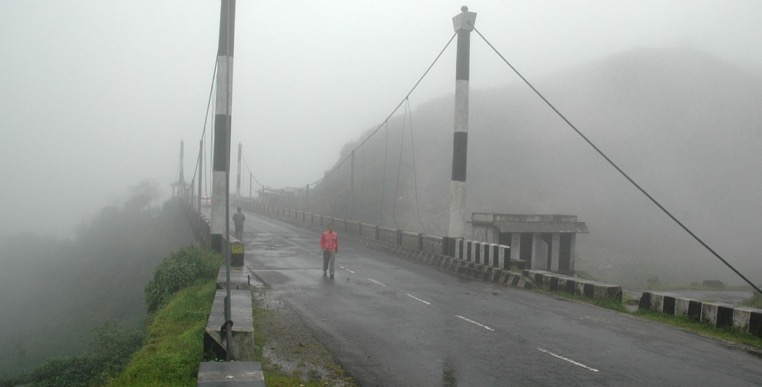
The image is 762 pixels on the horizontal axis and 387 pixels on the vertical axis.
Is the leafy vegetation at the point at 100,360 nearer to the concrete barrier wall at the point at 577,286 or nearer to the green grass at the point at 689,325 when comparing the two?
the concrete barrier wall at the point at 577,286

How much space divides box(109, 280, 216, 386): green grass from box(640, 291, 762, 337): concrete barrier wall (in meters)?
9.94

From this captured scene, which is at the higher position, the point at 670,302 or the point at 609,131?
the point at 609,131

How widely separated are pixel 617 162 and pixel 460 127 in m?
72.0

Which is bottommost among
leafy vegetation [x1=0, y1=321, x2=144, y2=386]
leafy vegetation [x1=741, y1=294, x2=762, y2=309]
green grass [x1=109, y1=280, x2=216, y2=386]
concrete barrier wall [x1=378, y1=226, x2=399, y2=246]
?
leafy vegetation [x1=0, y1=321, x2=144, y2=386]

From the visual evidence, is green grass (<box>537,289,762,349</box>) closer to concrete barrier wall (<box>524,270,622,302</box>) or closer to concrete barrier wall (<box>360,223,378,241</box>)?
concrete barrier wall (<box>524,270,622,302</box>)

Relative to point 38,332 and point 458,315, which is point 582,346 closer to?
point 458,315

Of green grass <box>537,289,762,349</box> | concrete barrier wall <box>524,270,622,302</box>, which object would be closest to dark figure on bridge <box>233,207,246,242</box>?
Answer: concrete barrier wall <box>524,270,622,302</box>

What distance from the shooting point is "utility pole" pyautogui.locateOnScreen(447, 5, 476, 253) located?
23.1 m

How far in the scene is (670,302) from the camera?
47.7ft

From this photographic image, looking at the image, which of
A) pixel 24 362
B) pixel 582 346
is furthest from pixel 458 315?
pixel 24 362

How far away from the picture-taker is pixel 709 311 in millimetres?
13406

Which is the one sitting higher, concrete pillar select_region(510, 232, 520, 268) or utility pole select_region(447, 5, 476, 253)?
utility pole select_region(447, 5, 476, 253)

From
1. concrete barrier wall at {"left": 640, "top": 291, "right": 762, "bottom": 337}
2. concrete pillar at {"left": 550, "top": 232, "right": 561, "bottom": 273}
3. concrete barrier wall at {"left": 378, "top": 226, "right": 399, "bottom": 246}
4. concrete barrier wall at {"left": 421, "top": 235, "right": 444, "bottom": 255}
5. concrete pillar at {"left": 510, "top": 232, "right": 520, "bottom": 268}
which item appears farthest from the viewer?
concrete pillar at {"left": 550, "top": 232, "right": 561, "bottom": 273}

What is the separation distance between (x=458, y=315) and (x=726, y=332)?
5.20 m
